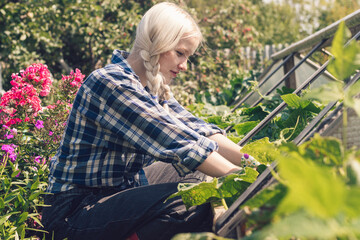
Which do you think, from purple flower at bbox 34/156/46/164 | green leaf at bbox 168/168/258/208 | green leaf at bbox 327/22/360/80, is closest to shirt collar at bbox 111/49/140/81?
green leaf at bbox 168/168/258/208

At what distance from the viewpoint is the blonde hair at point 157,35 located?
5.91ft

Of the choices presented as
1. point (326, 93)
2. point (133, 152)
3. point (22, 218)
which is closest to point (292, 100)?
point (133, 152)

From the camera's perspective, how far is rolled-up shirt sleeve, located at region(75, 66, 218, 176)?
4.46ft

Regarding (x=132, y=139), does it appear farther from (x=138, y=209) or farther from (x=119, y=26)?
(x=119, y=26)

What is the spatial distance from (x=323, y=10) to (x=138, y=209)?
22.4 metres

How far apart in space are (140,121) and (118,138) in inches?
8.2

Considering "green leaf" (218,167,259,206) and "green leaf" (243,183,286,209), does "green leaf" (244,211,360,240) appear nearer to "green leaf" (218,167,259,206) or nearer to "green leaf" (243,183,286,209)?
"green leaf" (243,183,286,209)

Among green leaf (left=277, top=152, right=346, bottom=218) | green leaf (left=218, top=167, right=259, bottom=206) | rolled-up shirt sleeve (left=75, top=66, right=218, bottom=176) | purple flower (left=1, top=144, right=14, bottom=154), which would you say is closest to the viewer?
green leaf (left=277, top=152, right=346, bottom=218)

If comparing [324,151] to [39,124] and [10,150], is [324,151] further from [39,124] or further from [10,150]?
[39,124]

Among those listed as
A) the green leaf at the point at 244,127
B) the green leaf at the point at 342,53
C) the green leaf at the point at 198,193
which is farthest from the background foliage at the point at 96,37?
the green leaf at the point at 342,53

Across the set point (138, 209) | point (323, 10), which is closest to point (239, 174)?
point (138, 209)

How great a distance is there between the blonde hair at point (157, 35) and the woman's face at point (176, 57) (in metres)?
0.03

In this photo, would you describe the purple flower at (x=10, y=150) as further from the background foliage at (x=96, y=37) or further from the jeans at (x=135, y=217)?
the background foliage at (x=96, y=37)

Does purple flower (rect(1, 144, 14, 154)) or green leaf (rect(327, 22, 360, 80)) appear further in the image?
purple flower (rect(1, 144, 14, 154))
